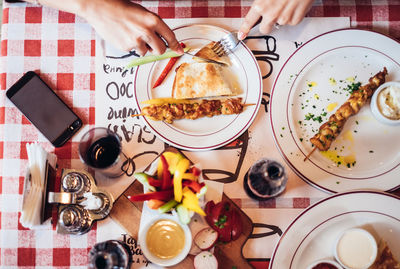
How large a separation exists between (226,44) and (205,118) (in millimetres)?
461

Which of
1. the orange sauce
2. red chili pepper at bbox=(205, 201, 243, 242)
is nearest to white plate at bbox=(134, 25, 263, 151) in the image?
red chili pepper at bbox=(205, 201, 243, 242)

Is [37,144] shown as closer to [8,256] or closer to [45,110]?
[45,110]

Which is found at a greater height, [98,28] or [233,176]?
[98,28]

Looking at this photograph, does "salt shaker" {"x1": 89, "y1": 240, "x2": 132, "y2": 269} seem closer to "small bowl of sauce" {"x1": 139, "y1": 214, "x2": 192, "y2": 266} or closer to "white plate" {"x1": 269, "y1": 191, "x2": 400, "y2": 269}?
"small bowl of sauce" {"x1": 139, "y1": 214, "x2": 192, "y2": 266}

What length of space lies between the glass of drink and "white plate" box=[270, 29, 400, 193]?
920mm

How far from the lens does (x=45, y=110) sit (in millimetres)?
2100

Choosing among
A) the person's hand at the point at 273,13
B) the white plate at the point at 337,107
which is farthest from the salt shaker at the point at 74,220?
the person's hand at the point at 273,13

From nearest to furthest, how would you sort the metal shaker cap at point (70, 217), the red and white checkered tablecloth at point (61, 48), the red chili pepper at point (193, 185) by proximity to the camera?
the red chili pepper at point (193, 185), the metal shaker cap at point (70, 217), the red and white checkered tablecloth at point (61, 48)

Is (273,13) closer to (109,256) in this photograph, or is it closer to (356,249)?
(356,249)

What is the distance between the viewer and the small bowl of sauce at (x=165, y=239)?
1954 millimetres

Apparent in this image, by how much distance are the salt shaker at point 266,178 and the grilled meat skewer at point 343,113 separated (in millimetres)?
323

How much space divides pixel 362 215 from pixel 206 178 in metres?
0.90

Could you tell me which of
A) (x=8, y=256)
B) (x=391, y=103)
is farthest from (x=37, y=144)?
(x=391, y=103)

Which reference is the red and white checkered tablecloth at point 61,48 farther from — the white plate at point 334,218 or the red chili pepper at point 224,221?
the white plate at point 334,218
